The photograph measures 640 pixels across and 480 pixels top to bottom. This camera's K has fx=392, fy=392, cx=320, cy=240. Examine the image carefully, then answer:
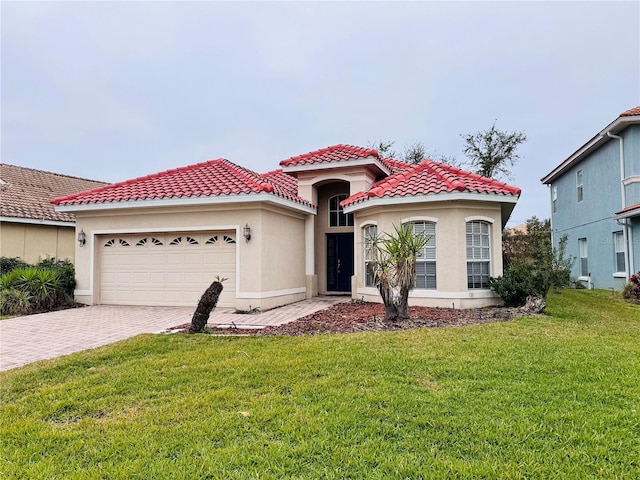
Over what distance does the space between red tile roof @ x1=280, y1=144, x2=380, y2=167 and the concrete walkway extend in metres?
5.39

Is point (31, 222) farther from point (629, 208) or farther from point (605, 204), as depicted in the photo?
point (605, 204)

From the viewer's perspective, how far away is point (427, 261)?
12266 millimetres

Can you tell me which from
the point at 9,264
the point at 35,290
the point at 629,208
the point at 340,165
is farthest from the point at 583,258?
the point at 9,264

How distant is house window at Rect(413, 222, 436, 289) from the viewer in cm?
1220

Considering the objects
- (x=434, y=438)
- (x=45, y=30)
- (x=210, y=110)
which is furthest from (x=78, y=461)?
(x=210, y=110)

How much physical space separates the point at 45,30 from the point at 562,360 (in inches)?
645

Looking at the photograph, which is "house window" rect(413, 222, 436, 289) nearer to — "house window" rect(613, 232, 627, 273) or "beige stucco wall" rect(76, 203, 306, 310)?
"beige stucco wall" rect(76, 203, 306, 310)

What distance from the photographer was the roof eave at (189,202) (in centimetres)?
1177

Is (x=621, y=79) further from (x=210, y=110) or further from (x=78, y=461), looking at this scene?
(x=78, y=461)

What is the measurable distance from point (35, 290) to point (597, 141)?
23007 mm

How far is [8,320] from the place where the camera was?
10883 mm

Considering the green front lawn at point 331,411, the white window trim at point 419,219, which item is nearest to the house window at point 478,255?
the white window trim at point 419,219

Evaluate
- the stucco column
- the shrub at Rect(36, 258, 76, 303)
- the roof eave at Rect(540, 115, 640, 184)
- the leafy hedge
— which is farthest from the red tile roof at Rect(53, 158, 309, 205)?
the roof eave at Rect(540, 115, 640, 184)

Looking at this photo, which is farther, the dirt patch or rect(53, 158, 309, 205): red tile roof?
rect(53, 158, 309, 205): red tile roof
